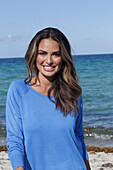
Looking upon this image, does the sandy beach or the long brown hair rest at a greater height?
the long brown hair

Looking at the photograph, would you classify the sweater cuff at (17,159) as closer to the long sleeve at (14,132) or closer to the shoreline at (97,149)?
the long sleeve at (14,132)

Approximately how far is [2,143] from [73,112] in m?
6.42

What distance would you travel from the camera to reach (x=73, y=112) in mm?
2705

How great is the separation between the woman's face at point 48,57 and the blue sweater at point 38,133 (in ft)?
0.60

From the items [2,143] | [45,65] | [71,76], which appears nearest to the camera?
[45,65]

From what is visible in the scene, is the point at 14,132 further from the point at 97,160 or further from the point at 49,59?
the point at 97,160

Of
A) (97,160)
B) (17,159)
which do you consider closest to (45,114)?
(17,159)

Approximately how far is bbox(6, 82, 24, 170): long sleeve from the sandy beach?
412 centimetres

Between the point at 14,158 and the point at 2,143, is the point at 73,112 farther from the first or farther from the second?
the point at 2,143

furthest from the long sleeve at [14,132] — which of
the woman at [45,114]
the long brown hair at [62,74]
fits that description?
the long brown hair at [62,74]

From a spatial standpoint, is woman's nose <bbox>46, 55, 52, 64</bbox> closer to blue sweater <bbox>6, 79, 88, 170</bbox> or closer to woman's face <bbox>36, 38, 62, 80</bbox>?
woman's face <bbox>36, 38, 62, 80</bbox>

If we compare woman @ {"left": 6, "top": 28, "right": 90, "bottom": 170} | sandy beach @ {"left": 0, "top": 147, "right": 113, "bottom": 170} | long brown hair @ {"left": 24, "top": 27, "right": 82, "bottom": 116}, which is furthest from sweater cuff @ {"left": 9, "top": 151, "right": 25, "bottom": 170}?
sandy beach @ {"left": 0, "top": 147, "right": 113, "bottom": 170}

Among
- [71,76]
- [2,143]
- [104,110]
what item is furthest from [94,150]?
[104,110]

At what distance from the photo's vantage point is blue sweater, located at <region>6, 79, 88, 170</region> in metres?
2.50
